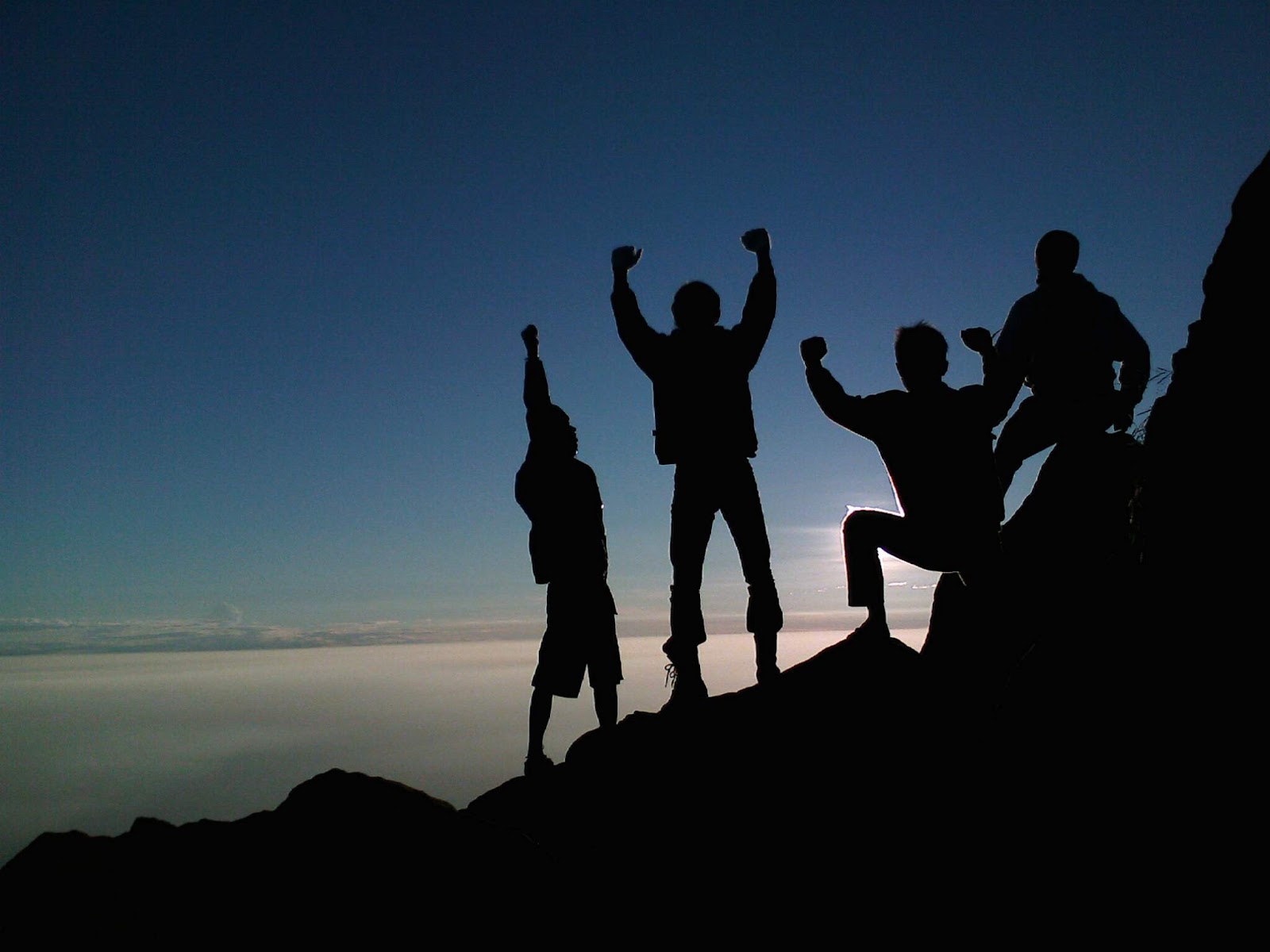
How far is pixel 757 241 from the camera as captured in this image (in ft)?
24.1

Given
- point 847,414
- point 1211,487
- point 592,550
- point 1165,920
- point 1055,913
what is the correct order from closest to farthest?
point 1165,920 < point 1055,913 < point 1211,487 < point 847,414 < point 592,550

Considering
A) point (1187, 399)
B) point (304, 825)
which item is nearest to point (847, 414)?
point (1187, 399)

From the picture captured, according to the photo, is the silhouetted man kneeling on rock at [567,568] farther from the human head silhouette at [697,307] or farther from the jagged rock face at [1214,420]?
the jagged rock face at [1214,420]

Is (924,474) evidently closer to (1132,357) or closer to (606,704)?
(1132,357)

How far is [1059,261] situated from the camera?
7.58m

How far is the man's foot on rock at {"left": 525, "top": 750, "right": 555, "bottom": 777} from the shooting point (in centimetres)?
859

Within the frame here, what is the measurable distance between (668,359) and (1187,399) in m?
3.62

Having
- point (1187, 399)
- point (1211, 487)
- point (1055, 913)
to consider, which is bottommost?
point (1055, 913)

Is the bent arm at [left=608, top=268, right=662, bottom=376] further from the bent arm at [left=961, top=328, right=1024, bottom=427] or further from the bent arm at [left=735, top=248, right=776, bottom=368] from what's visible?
the bent arm at [left=961, top=328, right=1024, bottom=427]

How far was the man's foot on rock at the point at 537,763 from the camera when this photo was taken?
859 cm

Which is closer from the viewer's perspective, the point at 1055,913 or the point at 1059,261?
the point at 1055,913

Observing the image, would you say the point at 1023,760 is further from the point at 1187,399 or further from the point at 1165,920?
the point at 1187,399

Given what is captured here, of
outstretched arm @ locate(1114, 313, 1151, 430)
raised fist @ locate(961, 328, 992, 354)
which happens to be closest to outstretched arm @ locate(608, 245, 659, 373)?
raised fist @ locate(961, 328, 992, 354)

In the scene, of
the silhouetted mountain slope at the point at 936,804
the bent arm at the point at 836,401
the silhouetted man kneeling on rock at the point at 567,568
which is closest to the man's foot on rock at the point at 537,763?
the silhouetted man kneeling on rock at the point at 567,568
